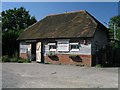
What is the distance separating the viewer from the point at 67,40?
78.0 ft

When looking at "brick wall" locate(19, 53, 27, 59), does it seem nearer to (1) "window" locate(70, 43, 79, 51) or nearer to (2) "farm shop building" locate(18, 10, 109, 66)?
(2) "farm shop building" locate(18, 10, 109, 66)

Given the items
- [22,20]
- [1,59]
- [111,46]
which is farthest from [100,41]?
[22,20]

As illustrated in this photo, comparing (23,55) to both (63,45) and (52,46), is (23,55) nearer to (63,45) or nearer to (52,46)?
(52,46)

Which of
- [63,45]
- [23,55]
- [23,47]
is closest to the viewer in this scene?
[63,45]

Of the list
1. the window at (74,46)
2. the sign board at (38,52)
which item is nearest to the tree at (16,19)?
the sign board at (38,52)

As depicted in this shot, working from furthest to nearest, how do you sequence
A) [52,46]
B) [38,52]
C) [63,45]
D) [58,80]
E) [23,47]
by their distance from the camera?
[23,47] → [38,52] → [52,46] → [63,45] → [58,80]

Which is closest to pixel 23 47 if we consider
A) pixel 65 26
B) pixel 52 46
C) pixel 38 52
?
pixel 38 52

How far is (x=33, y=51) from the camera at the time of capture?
91.8ft

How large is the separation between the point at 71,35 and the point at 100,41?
3.51 m

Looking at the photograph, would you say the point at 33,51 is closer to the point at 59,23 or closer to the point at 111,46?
the point at 59,23

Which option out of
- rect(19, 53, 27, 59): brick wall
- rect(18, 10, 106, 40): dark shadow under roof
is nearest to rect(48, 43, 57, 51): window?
rect(18, 10, 106, 40): dark shadow under roof

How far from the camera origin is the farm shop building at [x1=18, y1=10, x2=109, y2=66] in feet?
74.4

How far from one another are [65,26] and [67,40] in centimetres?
271

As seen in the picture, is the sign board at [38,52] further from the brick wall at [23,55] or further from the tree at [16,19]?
the tree at [16,19]
